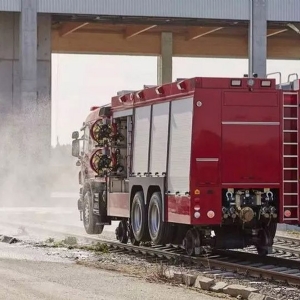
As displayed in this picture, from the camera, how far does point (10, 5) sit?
148 feet

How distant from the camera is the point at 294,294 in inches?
568

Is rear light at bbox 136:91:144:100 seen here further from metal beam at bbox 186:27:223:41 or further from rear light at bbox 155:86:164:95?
metal beam at bbox 186:27:223:41

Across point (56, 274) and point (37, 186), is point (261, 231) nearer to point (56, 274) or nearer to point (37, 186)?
point (56, 274)

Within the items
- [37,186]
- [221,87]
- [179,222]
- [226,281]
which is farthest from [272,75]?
[37,186]

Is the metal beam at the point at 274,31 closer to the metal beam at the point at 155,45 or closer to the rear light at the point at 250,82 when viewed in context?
the metal beam at the point at 155,45

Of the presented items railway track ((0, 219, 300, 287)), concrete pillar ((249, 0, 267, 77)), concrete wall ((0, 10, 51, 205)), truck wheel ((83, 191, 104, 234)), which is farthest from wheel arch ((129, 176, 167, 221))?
concrete pillar ((249, 0, 267, 77))

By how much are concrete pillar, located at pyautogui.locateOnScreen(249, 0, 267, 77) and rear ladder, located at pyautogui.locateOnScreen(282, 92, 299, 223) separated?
1126 inches

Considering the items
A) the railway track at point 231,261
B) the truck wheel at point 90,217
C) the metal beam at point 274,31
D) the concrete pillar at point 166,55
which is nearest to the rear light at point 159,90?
the railway track at point 231,261

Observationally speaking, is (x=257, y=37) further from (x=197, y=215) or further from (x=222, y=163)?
(x=197, y=215)

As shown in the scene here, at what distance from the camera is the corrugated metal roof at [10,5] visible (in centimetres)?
4494

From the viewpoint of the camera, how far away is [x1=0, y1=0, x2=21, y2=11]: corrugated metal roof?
147ft

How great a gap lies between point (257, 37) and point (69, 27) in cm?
1057

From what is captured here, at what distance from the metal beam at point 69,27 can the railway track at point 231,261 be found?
98.5 ft

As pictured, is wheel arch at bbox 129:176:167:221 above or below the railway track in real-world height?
above
